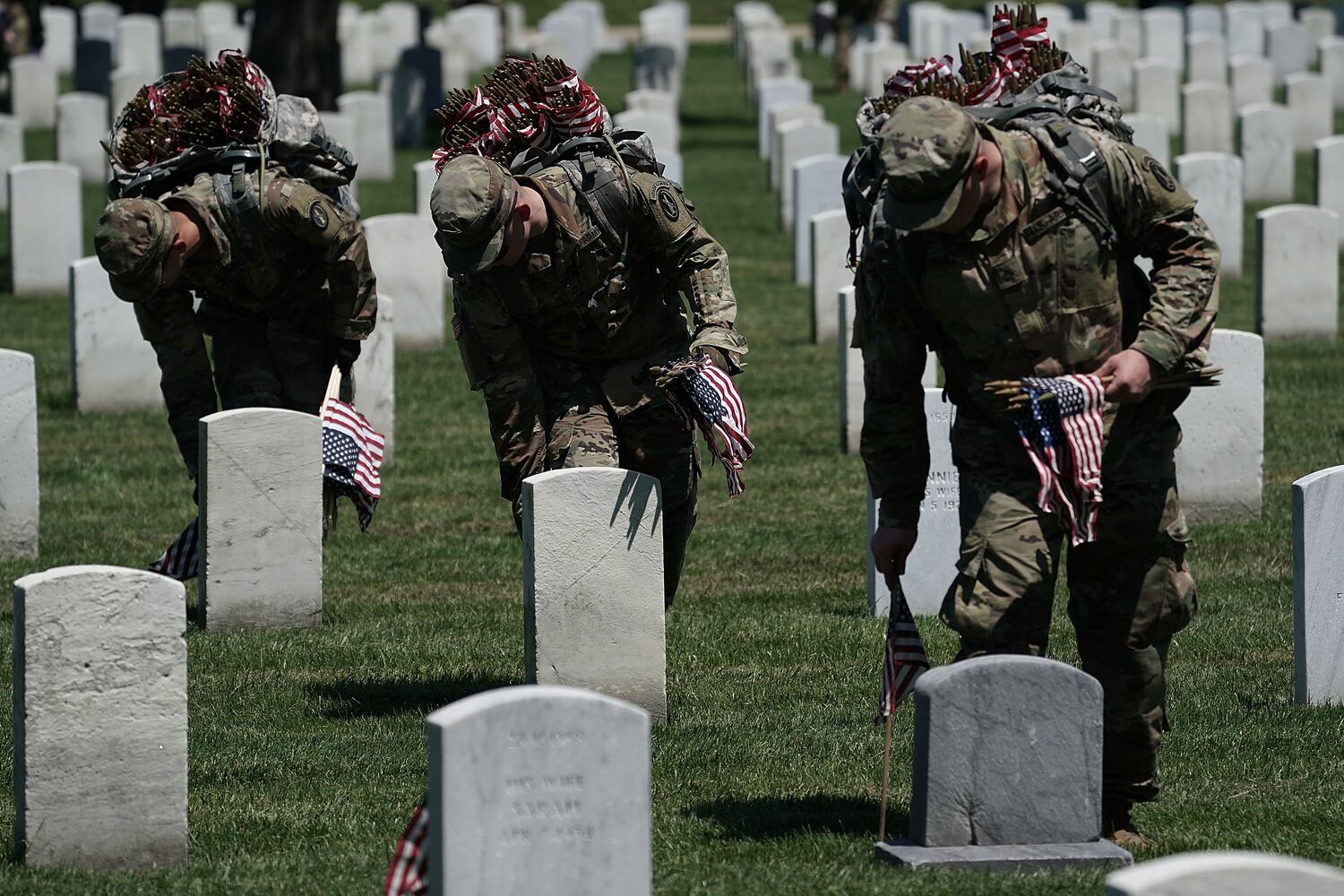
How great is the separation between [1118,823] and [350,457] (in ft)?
12.9

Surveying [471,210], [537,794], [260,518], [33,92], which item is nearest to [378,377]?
[260,518]

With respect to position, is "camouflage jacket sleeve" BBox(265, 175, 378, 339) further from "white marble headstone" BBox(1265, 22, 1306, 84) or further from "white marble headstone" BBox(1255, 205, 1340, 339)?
"white marble headstone" BBox(1265, 22, 1306, 84)

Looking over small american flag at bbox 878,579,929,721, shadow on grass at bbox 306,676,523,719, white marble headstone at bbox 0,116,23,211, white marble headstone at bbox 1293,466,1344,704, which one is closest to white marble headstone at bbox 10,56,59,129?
white marble headstone at bbox 0,116,23,211

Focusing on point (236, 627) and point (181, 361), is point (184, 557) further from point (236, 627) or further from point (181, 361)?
point (181, 361)

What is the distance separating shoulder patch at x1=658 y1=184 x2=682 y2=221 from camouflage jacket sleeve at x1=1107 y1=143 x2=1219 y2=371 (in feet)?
5.99

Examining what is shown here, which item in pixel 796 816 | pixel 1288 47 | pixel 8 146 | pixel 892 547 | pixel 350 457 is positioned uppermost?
pixel 1288 47

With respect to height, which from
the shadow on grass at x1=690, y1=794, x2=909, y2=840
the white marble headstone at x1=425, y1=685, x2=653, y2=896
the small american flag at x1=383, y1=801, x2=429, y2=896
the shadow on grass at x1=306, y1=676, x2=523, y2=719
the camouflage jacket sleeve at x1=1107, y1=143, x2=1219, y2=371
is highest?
the camouflage jacket sleeve at x1=1107, y1=143, x2=1219, y2=371

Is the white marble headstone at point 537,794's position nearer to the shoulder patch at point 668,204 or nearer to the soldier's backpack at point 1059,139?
the soldier's backpack at point 1059,139

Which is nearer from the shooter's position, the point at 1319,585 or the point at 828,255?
the point at 1319,585

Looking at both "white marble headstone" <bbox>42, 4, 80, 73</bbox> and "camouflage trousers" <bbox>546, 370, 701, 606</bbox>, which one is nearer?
"camouflage trousers" <bbox>546, 370, 701, 606</bbox>

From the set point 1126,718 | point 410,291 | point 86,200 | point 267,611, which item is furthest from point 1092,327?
point 86,200

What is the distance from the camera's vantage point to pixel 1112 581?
5672 mm

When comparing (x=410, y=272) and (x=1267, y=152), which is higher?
(x=1267, y=152)

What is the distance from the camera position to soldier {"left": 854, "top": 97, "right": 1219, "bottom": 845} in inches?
212
